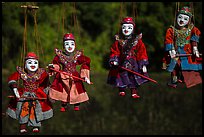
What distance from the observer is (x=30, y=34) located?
599 inches

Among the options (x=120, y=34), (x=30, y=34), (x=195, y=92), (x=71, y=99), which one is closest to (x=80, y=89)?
(x=71, y=99)

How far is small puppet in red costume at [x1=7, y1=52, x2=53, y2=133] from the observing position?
7957 millimetres

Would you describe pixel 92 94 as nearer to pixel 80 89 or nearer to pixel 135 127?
pixel 135 127

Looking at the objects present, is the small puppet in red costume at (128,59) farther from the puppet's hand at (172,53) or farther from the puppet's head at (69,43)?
the puppet's head at (69,43)

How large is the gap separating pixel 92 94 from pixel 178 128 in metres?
1.73

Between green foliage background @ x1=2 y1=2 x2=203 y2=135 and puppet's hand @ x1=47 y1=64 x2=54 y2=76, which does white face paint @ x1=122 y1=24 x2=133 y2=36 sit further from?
green foliage background @ x1=2 y1=2 x2=203 y2=135

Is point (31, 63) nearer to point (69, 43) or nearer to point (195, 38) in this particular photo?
point (69, 43)

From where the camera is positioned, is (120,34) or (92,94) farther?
(92,94)

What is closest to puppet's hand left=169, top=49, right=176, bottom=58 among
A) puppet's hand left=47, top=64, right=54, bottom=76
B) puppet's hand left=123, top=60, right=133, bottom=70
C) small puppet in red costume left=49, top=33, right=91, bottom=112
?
puppet's hand left=123, top=60, right=133, bottom=70

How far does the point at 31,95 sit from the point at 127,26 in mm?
1069

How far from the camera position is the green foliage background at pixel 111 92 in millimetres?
15102

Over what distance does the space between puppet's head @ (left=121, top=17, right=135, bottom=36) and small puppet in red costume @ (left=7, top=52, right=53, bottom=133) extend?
0.81m

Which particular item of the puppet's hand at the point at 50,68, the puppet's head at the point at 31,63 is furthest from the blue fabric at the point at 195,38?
the puppet's head at the point at 31,63

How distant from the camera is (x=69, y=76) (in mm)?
7930
